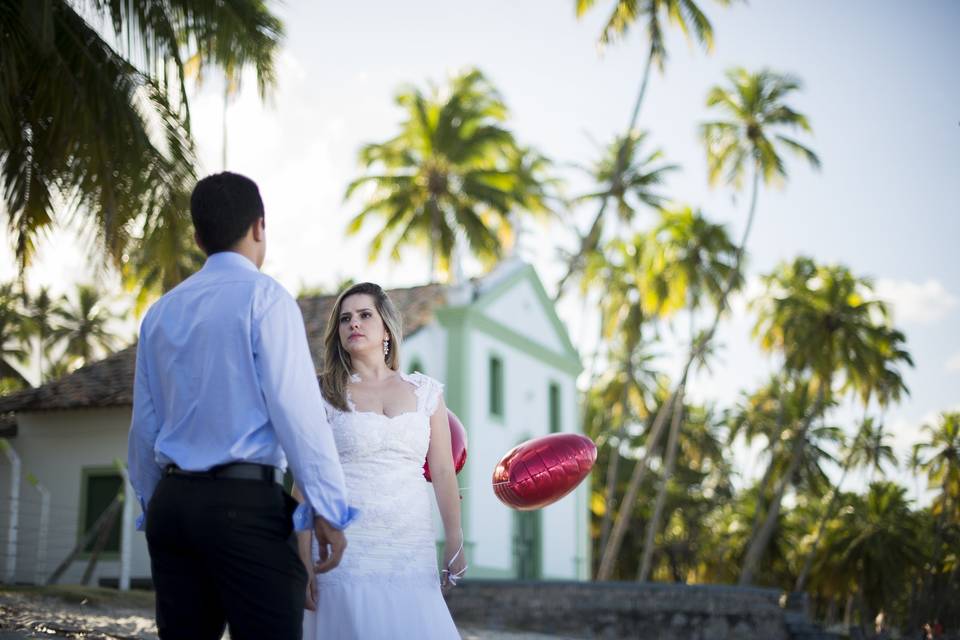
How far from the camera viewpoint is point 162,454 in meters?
2.97

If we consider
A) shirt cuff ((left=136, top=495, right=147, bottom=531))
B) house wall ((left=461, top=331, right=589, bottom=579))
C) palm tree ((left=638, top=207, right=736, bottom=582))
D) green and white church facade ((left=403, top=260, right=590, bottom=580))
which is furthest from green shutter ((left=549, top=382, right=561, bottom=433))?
shirt cuff ((left=136, top=495, right=147, bottom=531))

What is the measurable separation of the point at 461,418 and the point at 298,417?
1985 cm

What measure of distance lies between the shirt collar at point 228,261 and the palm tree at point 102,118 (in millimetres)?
7004

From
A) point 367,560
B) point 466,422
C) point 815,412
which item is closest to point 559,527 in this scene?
point 466,422

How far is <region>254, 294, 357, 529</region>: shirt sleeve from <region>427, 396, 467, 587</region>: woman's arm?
131 centimetres

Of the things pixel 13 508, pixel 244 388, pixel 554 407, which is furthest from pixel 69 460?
pixel 244 388

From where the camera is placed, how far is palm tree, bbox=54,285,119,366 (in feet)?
145

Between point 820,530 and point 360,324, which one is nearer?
point 360,324

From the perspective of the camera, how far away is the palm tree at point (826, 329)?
40094 millimetres

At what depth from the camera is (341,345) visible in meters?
4.38

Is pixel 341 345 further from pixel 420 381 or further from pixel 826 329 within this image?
pixel 826 329

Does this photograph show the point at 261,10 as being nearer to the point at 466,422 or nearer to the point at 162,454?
the point at 162,454

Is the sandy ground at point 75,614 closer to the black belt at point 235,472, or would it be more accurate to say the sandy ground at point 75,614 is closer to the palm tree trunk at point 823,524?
the black belt at point 235,472

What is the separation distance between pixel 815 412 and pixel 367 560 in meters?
38.7
